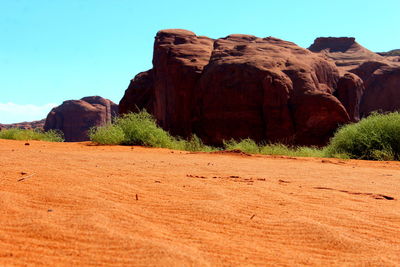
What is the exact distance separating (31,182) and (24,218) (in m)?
1.28

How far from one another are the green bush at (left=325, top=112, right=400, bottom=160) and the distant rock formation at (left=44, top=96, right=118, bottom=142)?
40.7m

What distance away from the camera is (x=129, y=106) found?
26.5 metres

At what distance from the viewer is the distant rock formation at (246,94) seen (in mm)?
20188

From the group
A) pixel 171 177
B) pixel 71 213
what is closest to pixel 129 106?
pixel 171 177

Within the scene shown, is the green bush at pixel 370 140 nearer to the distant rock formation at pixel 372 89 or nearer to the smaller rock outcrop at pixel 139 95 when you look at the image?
the distant rock formation at pixel 372 89

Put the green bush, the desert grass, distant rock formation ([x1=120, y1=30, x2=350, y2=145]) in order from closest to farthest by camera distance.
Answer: the green bush
the desert grass
distant rock formation ([x1=120, y1=30, x2=350, y2=145])

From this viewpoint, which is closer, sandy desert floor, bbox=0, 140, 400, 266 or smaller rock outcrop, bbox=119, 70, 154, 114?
sandy desert floor, bbox=0, 140, 400, 266

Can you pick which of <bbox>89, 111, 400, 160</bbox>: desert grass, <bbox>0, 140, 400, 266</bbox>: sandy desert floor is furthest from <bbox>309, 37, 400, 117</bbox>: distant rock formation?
<bbox>0, 140, 400, 266</bbox>: sandy desert floor

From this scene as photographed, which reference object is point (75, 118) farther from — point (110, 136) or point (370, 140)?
point (370, 140)

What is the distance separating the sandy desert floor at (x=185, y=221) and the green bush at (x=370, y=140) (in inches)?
247

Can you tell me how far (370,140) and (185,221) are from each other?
30.2 feet

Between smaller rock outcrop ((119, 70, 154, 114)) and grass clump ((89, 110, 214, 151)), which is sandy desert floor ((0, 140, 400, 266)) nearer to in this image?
grass clump ((89, 110, 214, 151))

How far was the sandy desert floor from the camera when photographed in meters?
2.26

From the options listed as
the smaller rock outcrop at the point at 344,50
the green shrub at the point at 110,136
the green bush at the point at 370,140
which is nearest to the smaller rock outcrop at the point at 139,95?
the green shrub at the point at 110,136
